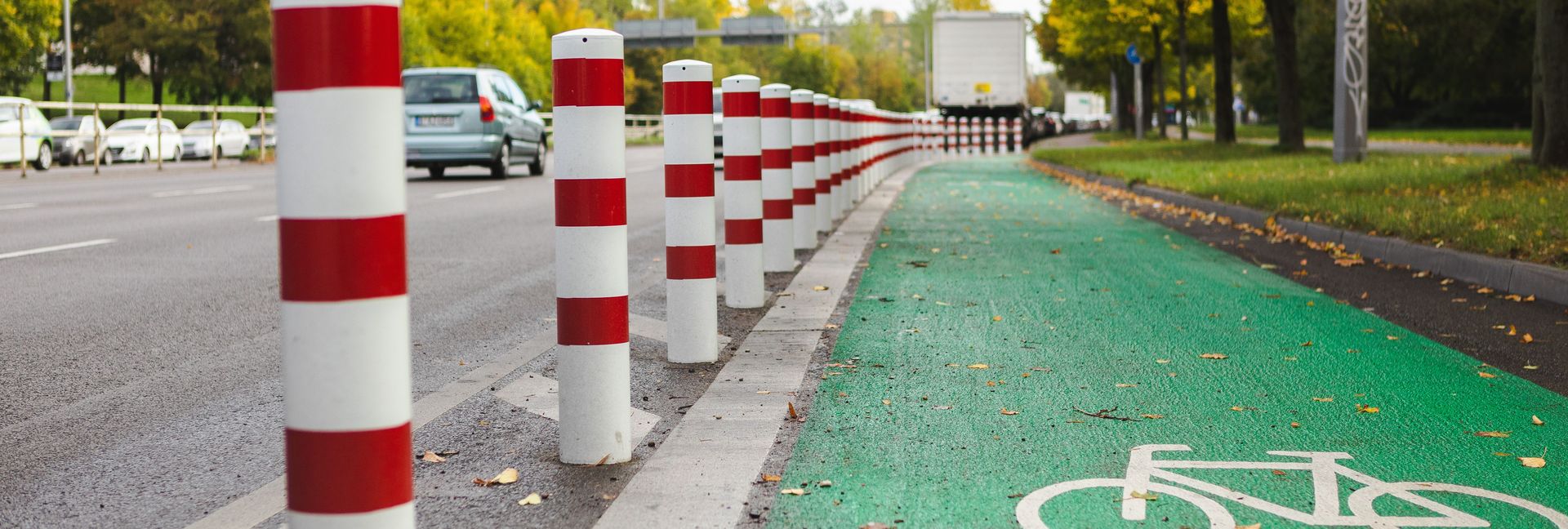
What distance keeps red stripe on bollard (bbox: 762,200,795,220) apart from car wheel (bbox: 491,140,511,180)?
14829 mm

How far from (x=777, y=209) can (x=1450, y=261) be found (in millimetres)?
3920

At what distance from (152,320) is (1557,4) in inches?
539

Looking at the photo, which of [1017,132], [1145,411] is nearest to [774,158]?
[1145,411]

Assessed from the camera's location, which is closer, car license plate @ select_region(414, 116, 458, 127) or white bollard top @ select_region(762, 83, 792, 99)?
white bollard top @ select_region(762, 83, 792, 99)

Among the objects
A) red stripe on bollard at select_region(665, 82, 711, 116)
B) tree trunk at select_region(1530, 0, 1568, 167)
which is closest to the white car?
tree trunk at select_region(1530, 0, 1568, 167)

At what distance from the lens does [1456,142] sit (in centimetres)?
3581

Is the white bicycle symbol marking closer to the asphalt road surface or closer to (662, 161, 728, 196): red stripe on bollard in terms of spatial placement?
the asphalt road surface

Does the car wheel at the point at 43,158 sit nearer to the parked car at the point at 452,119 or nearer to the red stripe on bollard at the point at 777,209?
the parked car at the point at 452,119

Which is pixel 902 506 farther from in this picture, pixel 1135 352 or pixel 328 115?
pixel 1135 352

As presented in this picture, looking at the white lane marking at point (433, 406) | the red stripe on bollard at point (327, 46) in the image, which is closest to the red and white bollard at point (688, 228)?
the white lane marking at point (433, 406)

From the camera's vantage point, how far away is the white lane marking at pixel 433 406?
11.9ft

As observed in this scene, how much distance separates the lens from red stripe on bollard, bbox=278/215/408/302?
2.46 metres

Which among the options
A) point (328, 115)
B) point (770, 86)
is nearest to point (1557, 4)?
point (770, 86)

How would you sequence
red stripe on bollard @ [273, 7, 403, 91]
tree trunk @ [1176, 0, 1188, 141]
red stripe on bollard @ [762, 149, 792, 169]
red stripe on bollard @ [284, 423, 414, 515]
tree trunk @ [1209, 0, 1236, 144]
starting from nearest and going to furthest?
red stripe on bollard @ [273, 7, 403, 91]
red stripe on bollard @ [284, 423, 414, 515]
red stripe on bollard @ [762, 149, 792, 169]
tree trunk @ [1209, 0, 1236, 144]
tree trunk @ [1176, 0, 1188, 141]
